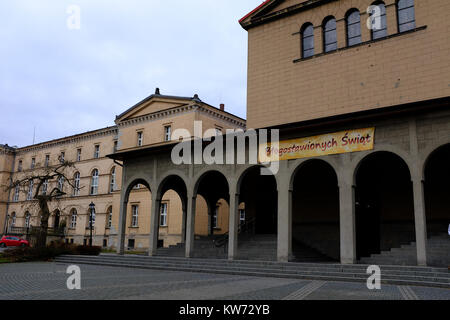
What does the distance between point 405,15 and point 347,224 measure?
11036mm

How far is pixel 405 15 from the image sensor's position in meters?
19.9

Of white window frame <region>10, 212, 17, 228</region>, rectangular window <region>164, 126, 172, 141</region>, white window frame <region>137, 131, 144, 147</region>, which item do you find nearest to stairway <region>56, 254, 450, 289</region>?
rectangular window <region>164, 126, 172, 141</region>

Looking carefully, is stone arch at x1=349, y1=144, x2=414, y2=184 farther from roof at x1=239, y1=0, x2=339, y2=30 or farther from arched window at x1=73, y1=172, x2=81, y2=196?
arched window at x1=73, y1=172, x2=81, y2=196

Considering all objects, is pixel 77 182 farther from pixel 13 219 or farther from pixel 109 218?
pixel 13 219

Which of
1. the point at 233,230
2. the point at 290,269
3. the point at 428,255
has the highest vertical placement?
the point at 233,230

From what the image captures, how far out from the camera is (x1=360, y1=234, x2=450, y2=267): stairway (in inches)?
592

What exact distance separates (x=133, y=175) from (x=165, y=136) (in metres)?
14.5

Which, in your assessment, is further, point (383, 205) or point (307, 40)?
point (307, 40)

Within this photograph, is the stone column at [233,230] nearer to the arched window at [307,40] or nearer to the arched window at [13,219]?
the arched window at [307,40]

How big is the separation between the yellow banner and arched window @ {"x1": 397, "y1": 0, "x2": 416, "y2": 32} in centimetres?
714

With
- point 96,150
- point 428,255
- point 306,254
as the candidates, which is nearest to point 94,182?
point 96,150

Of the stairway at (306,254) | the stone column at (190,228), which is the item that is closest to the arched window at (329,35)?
the stairway at (306,254)

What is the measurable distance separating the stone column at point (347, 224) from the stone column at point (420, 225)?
2316mm
